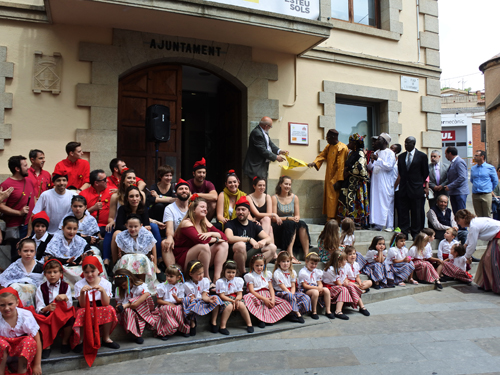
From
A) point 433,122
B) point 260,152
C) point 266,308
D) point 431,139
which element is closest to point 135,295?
point 266,308

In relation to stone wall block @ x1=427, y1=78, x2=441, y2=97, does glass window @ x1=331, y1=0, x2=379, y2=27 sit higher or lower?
higher

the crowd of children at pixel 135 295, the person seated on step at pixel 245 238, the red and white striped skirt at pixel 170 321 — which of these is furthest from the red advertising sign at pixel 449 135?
the red and white striped skirt at pixel 170 321

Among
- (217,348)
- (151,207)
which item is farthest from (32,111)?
(217,348)

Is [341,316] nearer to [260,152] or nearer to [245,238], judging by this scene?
[245,238]

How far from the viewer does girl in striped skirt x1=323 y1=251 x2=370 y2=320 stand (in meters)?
5.36

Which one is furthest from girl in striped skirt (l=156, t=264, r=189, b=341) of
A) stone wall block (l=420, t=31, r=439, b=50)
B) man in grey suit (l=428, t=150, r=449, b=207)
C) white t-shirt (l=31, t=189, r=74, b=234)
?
stone wall block (l=420, t=31, r=439, b=50)

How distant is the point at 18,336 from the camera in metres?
3.72

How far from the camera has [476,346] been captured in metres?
4.29

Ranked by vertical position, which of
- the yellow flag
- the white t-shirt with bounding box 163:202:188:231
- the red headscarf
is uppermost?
the yellow flag

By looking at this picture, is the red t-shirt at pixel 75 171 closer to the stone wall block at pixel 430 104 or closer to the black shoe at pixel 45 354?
the black shoe at pixel 45 354

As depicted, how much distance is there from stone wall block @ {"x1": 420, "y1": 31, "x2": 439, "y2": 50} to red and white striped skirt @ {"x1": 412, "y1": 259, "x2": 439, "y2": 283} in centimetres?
630

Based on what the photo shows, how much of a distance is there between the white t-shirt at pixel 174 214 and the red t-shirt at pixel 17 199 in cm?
189

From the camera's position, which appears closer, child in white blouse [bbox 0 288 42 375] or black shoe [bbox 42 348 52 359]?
child in white blouse [bbox 0 288 42 375]

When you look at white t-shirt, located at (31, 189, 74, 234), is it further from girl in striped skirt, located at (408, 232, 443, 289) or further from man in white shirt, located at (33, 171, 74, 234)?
girl in striped skirt, located at (408, 232, 443, 289)
